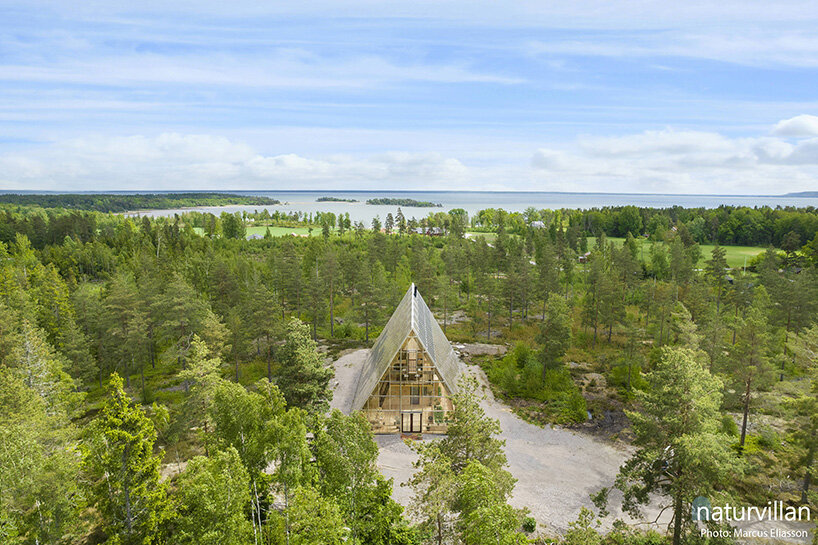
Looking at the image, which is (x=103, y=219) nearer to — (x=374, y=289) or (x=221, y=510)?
(x=374, y=289)

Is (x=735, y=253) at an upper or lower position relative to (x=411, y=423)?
upper

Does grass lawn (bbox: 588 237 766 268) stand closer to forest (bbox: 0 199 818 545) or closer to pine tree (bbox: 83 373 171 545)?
forest (bbox: 0 199 818 545)

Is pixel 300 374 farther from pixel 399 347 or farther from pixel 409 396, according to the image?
pixel 409 396

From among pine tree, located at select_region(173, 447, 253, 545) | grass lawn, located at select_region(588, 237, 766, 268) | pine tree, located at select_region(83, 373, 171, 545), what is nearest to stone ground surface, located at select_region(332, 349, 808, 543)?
pine tree, located at select_region(173, 447, 253, 545)

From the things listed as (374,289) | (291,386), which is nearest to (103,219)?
(374,289)

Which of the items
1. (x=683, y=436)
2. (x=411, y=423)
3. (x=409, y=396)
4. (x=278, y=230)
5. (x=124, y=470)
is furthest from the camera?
(x=278, y=230)

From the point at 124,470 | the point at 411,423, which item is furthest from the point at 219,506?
the point at 411,423
